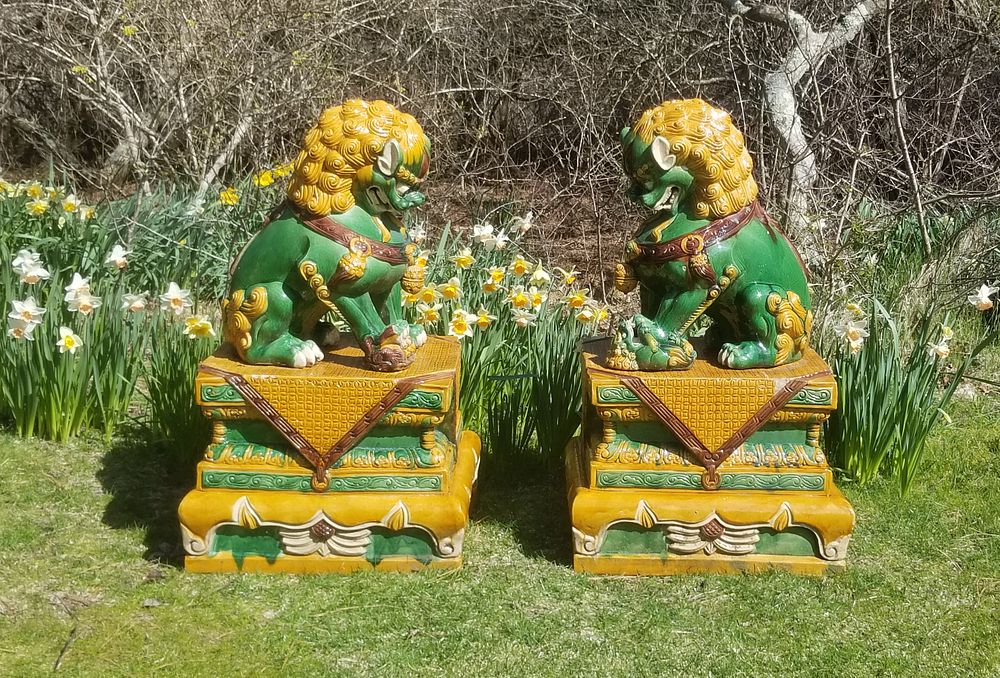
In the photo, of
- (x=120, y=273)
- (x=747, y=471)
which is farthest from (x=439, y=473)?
(x=120, y=273)

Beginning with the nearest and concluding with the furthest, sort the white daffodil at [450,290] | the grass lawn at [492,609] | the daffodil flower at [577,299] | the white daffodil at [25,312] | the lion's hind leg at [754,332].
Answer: the grass lawn at [492,609] → the lion's hind leg at [754,332] → the white daffodil at [25,312] → the white daffodil at [450,290] → the daffodil flower at [577,299]

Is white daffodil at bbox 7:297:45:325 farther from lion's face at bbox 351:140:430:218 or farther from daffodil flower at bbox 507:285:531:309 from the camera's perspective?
daffodil flower at bbox 507:285:531:309

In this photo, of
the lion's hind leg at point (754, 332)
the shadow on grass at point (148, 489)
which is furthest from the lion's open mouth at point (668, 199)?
the shadow on grass at point (148, 489)

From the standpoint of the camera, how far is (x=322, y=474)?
9.11 ft

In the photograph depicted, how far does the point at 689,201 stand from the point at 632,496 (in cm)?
92

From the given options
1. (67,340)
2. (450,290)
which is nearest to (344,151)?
(450,290)

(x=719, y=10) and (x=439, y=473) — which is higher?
(x=719, y=10)

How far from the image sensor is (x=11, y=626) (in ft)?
8.13

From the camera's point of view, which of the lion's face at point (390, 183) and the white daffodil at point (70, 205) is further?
the white daffodil at point (70, 205)

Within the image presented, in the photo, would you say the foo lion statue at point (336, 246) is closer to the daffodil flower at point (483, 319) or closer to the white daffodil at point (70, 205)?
the daffodil flower at point (483, 319)

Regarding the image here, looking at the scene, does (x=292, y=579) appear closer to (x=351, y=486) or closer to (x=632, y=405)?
(x=351, y=486)

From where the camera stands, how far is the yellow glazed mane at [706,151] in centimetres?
265

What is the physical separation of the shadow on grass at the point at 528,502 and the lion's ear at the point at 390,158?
129 cm

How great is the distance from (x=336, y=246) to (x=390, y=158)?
0.99 ft
